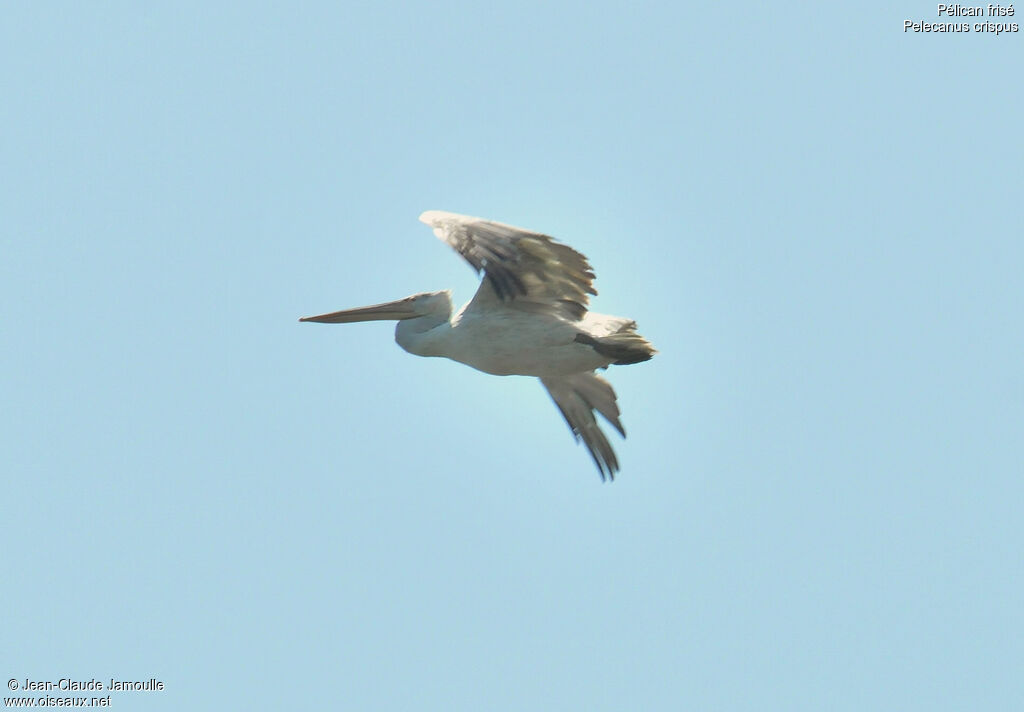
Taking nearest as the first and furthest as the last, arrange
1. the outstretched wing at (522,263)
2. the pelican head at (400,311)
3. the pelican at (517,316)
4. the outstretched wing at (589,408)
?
the outstretched wing at (522,263)
the pelican at (517,316)
the pelican head at (400,311)
the outstretched wing at (589,408)

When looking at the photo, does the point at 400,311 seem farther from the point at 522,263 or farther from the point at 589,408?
the point at 589,408

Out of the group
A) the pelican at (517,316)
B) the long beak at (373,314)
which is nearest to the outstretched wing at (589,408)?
the pelican at (517,316)

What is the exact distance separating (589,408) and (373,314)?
259cm

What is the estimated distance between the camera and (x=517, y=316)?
506 inches

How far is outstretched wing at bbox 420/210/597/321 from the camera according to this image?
39.2 feet

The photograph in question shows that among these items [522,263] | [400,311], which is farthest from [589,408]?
[522,263]

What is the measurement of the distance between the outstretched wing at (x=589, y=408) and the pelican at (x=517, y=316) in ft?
5.41

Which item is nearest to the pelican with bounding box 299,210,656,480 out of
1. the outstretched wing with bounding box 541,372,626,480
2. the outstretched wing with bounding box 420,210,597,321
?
the outstretched wing with bounding box 420,210,597,321

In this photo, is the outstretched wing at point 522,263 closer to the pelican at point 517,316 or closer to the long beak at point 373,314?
the pelican at point 517,316

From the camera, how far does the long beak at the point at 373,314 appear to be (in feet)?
44.7

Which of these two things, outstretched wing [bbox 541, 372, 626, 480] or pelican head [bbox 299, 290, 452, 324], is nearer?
pelican head [bbox 299, 290, 452, 324]

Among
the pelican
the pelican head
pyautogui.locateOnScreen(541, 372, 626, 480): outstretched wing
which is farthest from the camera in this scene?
pyautogui.locateOnScreen(541, 372, 626, 480): outstretched wing

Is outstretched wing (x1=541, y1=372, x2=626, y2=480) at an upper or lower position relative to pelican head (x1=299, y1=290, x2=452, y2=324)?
lower

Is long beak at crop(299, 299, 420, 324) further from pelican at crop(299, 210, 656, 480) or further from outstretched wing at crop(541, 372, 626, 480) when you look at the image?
outstretched wing at crop(541, 372, 626, 480)
